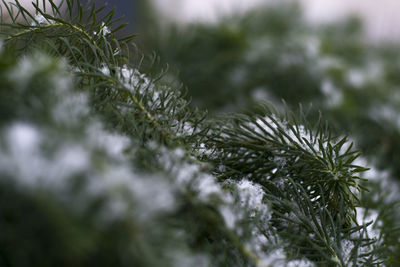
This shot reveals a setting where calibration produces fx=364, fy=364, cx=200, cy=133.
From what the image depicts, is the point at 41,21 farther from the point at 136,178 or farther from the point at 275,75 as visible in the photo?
the point at 275,75

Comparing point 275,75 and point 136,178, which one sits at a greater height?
point 275,75

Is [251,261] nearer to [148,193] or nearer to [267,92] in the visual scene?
[148,193]

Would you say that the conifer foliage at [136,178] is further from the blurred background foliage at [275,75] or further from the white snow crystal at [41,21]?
the blurred background foliage at [275,75]

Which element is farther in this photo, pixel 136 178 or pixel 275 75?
pixel 275 75

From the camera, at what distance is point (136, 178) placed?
4.1 inches

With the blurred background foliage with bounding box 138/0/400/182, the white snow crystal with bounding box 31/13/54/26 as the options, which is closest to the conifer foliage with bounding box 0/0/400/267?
the white snow crystal with bounding box 31/13/54/26

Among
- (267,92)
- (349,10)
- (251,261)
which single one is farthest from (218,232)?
(349,10)

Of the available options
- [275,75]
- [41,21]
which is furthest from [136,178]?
[275,75]

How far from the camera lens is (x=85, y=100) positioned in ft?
0.43

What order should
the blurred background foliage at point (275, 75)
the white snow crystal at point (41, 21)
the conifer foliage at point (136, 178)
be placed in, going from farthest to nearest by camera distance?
the blurred background foliage at point (275, 75), the white snow crystal at point (41, 21), the conifer foliage at point (136, 178)

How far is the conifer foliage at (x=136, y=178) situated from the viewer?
9 centimetres

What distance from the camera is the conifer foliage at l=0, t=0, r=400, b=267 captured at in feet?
0.30

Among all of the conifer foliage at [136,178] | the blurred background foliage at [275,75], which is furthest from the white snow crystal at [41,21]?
the blurred background foliage at [275,75]

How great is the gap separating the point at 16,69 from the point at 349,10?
891 mm
